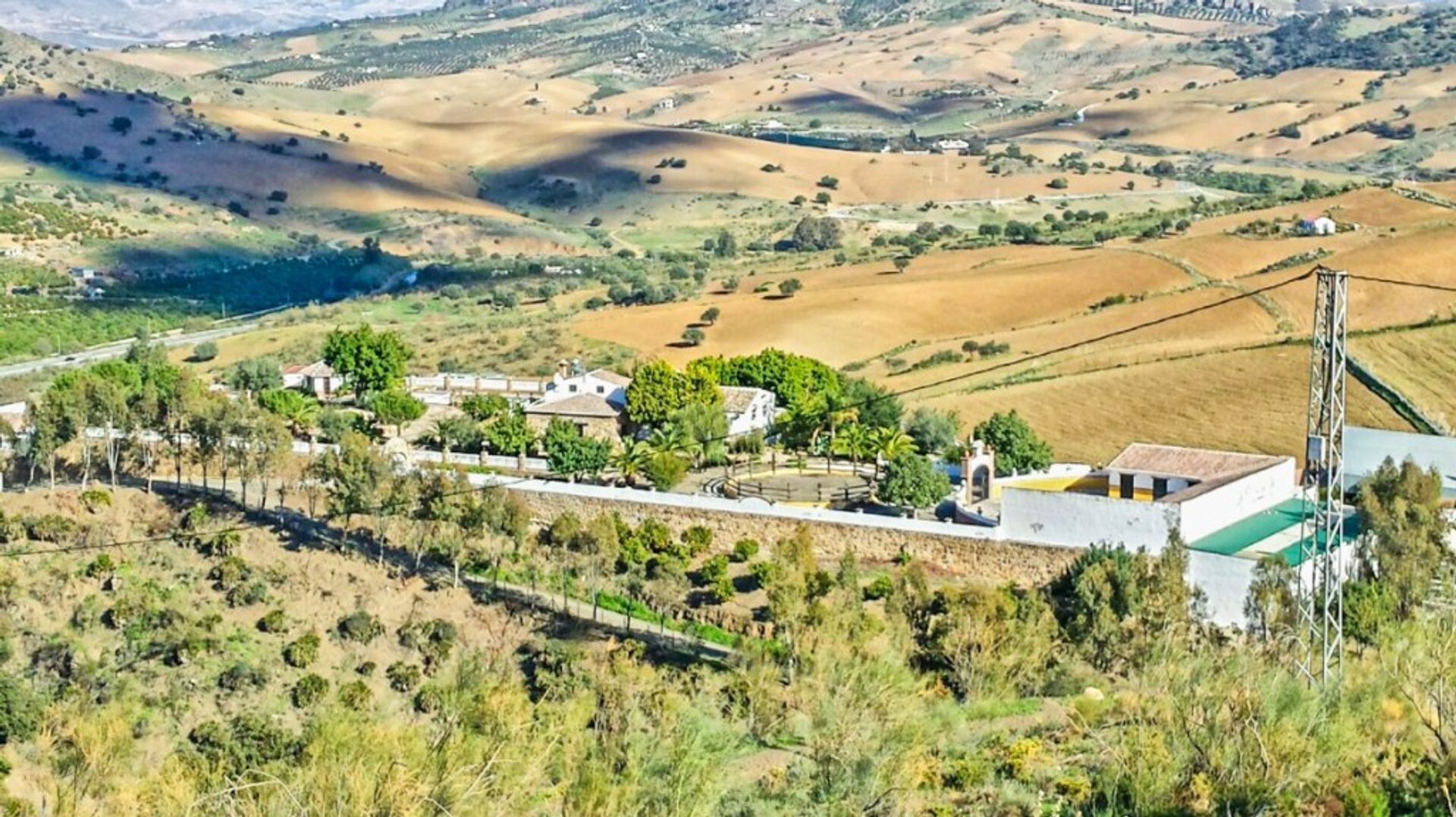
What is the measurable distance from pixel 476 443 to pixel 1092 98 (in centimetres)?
→ 15081

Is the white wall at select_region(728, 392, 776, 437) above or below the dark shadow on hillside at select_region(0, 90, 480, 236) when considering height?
above

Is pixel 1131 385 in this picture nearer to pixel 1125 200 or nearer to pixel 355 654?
pixel 355 654

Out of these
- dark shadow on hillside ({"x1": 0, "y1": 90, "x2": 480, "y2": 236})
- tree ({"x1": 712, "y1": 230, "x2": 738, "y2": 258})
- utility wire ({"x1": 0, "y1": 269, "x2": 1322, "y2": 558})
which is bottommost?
→ tree ({"x1": 712, "y1": 230, "x2": 738, "y2": 258})

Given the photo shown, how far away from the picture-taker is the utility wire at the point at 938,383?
120 feet

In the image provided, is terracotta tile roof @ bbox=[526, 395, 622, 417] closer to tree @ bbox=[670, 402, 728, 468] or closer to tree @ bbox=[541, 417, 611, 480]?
tree @ bbox=[670, 402, 728, 468]

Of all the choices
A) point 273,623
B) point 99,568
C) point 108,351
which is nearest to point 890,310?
point 108,351

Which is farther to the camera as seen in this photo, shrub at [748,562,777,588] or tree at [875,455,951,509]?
tree at [875,455,951,509]

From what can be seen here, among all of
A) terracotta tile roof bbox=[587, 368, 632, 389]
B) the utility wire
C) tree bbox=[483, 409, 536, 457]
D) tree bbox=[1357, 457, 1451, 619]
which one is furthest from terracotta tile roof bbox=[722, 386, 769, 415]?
tree bbox=[1357, 457, 1451, 619]

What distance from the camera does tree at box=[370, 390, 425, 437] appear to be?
47.1 m

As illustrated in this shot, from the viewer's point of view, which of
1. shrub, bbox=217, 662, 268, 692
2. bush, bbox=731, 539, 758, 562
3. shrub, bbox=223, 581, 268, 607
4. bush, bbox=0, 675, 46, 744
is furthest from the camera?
bush, bbox=731, 539, 758, 562

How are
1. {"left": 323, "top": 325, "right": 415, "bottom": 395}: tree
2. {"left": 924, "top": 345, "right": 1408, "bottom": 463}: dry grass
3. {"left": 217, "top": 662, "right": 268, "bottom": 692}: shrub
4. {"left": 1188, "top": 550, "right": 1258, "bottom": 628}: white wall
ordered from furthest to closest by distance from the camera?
{"left": 323, "top": 325, "right": 415, "bottom": 395}: tree, {"left": 924, "top": 345, "right": 1408, "bottom": 463}: dry grass, {"left": 1188, "top": 550, "right": 1258, "bottom": 628}: white wall, {"left": 217, "top": 662, "right": 268, "bottom": 692}: shrub

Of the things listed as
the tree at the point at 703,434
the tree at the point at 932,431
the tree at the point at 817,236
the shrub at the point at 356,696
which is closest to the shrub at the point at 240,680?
the shrub at the point at 356,696

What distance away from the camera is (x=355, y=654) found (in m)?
33.7

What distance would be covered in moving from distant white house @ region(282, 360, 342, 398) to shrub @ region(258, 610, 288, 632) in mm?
19817
